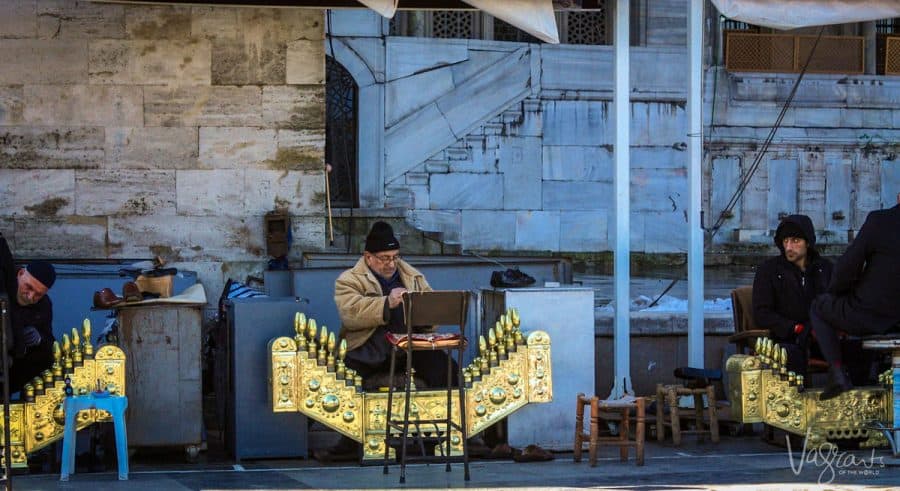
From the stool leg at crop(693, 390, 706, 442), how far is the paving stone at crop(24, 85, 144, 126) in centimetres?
438

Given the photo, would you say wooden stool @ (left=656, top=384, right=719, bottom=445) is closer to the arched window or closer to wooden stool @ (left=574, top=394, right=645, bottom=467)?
wooden stool @ (left=574, top=394, right=645, bottom=467)

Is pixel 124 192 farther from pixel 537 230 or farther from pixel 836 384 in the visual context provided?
pixel 537 230

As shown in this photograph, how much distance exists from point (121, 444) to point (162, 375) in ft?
3.00

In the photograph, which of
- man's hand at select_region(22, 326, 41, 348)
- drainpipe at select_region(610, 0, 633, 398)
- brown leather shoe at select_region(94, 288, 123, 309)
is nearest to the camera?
man's hand at select_region(22, 326, 41, 348)

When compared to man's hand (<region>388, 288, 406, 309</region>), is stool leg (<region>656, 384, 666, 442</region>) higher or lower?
lower

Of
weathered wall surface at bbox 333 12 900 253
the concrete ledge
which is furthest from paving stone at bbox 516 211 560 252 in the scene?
the concrete ledge

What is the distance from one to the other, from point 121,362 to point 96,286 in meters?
1.91

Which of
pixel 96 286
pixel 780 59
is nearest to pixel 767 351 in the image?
pixel 96 286

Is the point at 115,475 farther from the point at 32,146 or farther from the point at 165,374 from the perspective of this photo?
the point at 32,146

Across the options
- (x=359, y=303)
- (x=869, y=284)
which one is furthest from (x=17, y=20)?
(x=869, y=284)

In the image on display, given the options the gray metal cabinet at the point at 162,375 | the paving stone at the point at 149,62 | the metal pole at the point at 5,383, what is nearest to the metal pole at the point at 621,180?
the paving stone at the point at 149,62

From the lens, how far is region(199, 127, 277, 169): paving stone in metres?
11.6

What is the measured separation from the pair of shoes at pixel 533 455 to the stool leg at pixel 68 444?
2726mm

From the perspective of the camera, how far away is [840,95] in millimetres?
21094
